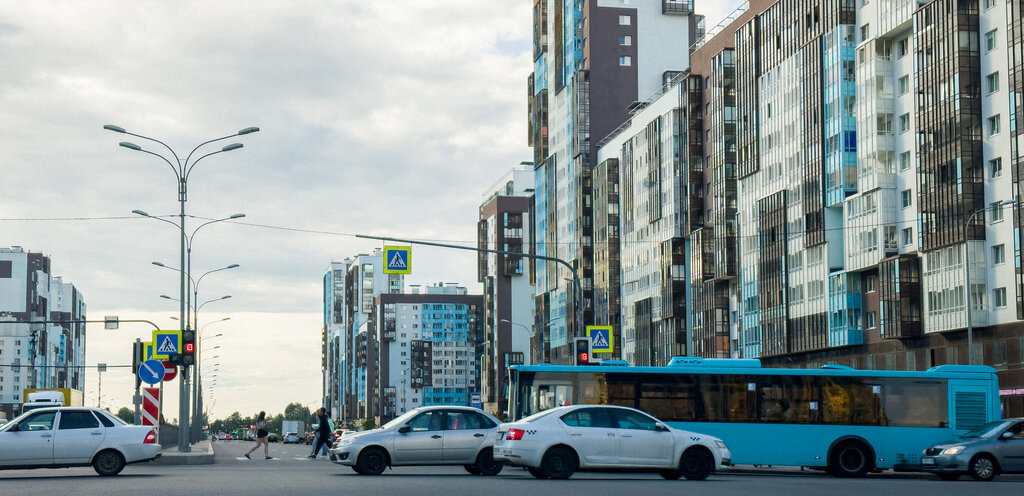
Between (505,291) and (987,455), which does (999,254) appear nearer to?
(987,455)

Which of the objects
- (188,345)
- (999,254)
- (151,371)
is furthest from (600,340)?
(999,254)

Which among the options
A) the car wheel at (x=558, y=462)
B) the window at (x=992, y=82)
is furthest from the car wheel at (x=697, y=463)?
the window at (x=992, y=82)

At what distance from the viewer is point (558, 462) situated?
24.2 metres

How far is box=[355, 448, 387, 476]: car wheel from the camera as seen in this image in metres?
26.1

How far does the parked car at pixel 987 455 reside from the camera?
28109 mm

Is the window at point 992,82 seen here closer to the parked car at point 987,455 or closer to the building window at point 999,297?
the building window at point 999,297

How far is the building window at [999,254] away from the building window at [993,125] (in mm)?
5055

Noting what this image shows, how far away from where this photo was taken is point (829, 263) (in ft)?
236

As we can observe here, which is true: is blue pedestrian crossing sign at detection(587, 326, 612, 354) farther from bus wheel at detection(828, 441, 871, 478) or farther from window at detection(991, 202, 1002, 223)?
window at detection(991, 202, 1002, 223)

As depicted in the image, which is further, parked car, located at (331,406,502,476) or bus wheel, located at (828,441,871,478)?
bus wheel, located at (828,441,871,478)

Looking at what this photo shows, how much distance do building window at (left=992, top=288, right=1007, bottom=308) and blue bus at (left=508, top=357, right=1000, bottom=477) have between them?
29.0 m

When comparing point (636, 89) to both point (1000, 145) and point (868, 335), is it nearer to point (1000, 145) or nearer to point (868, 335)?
point (868, 335)

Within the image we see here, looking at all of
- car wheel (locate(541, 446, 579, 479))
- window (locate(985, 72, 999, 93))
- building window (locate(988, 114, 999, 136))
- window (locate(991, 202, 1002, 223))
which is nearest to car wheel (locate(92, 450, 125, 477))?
car wheel (locate(541, 446, 579, 479))

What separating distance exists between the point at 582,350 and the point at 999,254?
27.2 metres
